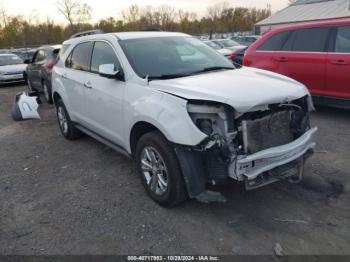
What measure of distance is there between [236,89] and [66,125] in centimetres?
390

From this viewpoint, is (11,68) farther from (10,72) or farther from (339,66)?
(339,66)

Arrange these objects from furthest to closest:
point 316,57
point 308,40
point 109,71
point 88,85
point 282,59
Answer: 1. point 282,59
2. point 308,40
3. point 316,57
4. point 88,85
5. point 109,71

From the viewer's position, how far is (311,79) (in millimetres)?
6770

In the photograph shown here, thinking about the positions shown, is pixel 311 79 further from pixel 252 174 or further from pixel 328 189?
pixel 252 174

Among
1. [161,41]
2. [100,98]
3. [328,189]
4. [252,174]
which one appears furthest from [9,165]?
[328,189]

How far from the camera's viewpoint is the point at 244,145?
3.19 m

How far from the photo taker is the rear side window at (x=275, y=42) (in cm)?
741

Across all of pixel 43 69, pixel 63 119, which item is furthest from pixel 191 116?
pixel 43 69

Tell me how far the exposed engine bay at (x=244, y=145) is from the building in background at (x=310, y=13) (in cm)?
2952

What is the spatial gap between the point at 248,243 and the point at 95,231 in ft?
4.87

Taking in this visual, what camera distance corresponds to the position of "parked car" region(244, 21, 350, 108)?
20.6 feet

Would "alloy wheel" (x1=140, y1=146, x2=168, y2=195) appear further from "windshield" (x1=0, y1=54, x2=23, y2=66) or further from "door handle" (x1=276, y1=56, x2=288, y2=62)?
"windshield" (x1=0, y1=54, x2=23, y2=66)

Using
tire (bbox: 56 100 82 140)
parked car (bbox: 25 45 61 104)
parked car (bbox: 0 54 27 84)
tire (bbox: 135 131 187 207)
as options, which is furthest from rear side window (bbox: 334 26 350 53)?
parked car (bbox: 0 54 27 84)

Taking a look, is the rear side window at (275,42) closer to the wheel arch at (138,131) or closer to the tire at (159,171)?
the wheel arch at (138,131)
